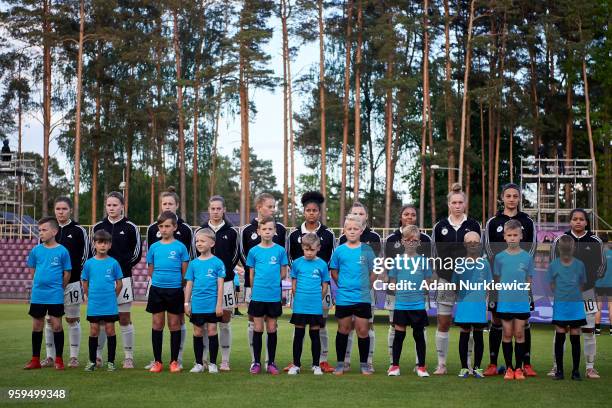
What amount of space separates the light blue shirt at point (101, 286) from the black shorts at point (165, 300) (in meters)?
0.47

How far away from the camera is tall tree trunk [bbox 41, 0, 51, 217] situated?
1663 inches

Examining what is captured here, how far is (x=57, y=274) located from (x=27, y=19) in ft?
115

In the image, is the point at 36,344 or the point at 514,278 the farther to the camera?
the point at 36,344

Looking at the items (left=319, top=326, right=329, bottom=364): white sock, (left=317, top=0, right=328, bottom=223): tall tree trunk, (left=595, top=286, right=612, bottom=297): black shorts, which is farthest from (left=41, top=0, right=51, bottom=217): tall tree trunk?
(left=595, top=286, right=612, bottom=297): black shorts

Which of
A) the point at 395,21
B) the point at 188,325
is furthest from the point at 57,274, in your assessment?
the point at 395,21

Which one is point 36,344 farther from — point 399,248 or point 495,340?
point 495,340

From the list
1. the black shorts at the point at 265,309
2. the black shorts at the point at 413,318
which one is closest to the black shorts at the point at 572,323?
the black shorts at the point at 413,318

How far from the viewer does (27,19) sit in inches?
1677

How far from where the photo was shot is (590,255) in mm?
10430

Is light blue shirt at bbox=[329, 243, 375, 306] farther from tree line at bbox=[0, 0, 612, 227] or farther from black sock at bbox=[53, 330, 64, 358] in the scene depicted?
tree line at bbox=[0, 0, 612, 227]

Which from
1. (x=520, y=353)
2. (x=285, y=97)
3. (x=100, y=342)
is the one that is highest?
(x=285, y=97)

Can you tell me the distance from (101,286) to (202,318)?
126 centimetres

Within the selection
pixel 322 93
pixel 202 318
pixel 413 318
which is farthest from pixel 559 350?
pixel 322 93

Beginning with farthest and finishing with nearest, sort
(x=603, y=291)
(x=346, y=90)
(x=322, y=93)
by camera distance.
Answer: (x=346, y=90) < (x=322, y=93) < (x=603, y=291)
